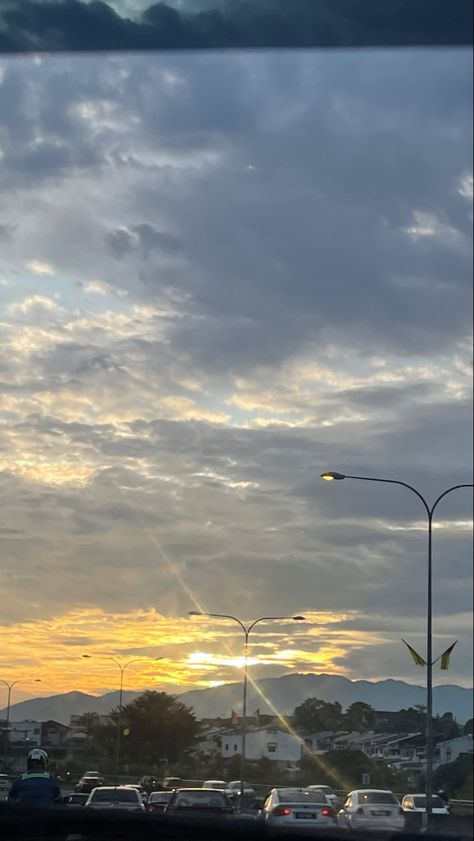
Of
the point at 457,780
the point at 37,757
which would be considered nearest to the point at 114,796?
the point at 37,757

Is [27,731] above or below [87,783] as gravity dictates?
above

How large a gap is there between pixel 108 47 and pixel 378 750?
90.7 m

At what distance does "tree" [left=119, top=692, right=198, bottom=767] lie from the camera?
2886 inches

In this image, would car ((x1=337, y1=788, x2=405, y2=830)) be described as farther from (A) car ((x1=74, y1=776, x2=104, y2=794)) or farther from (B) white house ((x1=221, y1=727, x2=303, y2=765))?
(B) white house ((x1=221, y1=727, x2=303, y2=765))

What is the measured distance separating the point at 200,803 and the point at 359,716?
89.5 metres

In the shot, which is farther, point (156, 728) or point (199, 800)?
point (156, 728)

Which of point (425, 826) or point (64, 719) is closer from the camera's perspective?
point (425, 826)

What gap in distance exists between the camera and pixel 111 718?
250ft

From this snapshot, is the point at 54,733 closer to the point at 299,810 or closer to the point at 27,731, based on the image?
the point at 27,731

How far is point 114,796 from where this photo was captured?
2723cm

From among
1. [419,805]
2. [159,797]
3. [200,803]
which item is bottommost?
[419,805]

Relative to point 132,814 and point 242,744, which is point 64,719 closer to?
point 242,744

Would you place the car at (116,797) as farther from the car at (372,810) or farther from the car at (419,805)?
the car at (419,805)

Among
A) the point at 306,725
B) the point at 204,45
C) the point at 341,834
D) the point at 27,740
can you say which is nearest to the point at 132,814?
the point at 341,834
